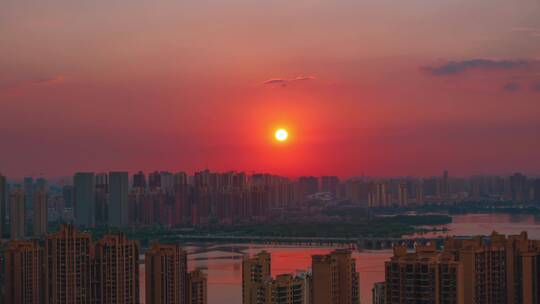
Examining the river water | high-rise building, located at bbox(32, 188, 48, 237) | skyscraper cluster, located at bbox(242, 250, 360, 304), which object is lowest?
the river water

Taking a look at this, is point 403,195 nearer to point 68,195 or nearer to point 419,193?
point 419,193

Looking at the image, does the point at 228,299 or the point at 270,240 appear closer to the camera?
the point at 228,299

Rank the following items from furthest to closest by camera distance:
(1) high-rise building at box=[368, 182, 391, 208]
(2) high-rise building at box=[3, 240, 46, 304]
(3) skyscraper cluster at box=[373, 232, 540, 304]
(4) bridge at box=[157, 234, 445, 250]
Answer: (1) high-rise building at box=[368, 182, 391, 208] < (4) bridge at box=[157, 234, 445, 250] < (2) high-rise building at box=[3, 240, 46, 304] < (3) skyscraper cluster at box=[373, 232, 540, 304]

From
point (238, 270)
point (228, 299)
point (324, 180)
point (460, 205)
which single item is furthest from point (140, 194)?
point (228, 299)

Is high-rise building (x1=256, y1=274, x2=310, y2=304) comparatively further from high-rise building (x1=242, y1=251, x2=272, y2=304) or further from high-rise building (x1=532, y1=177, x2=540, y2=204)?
high-rise building (x1=532, y1=177, x2=540, y2=204)

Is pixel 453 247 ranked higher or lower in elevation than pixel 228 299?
higher

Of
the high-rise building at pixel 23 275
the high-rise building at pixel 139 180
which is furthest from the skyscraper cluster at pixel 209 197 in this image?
the high-rise building at pixel 23 275

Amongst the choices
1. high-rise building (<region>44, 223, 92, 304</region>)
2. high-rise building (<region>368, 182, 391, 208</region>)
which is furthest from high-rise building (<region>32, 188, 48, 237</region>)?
high-rise building (<region>368, 182, 391, 208</region>)

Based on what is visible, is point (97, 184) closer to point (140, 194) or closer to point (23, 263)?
point (140, 194)
